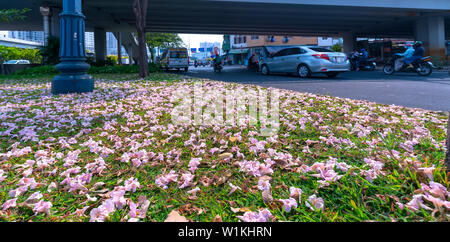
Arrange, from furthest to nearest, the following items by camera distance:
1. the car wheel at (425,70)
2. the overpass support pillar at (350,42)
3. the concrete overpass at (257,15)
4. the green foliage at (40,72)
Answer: the overpass support pillar at (350,42) → the concrete overpass at (257,15) → the green foliage at (40,72) → the car wheel at (425,70)

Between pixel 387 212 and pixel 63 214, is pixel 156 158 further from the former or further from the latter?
pixel 387 212

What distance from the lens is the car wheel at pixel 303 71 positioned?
44.4ft

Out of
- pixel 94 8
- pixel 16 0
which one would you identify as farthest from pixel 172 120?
pixel 16 0

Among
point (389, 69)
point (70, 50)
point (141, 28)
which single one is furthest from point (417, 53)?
point (70, 50)

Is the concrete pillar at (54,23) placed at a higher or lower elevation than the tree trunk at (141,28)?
higher

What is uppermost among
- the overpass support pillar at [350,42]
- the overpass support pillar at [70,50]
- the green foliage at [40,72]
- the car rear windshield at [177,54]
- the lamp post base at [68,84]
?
the overpass support pillar at [350,42]

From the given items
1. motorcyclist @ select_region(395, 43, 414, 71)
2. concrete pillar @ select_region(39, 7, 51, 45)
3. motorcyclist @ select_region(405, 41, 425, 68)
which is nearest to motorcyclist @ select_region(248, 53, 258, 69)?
motorcyclist @ select_region(395, 43, 414, 71)

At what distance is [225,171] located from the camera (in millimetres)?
2293

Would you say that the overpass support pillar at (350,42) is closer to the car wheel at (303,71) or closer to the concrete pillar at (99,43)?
the car wheel at (303,71)

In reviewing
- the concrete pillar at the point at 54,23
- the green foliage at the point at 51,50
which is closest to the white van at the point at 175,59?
the concrete pillar at the point at 54,23

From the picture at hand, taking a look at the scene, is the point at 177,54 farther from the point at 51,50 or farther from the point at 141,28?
the point at 141,28

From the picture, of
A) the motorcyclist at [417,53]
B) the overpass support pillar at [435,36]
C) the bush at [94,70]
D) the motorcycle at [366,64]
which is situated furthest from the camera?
the overpass support pillar at [435,36]

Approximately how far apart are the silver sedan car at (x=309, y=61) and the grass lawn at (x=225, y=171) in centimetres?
897
